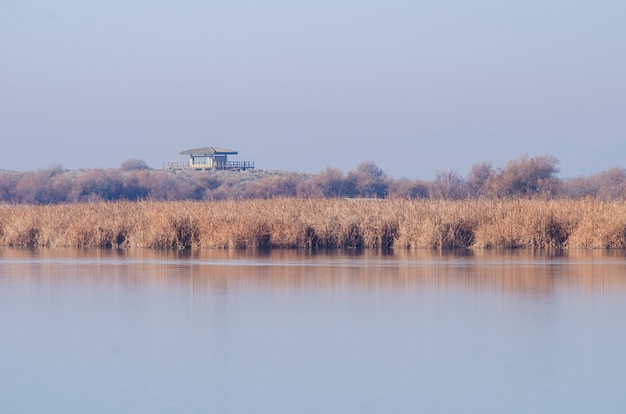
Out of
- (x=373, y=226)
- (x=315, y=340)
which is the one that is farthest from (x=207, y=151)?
(x=315, y=340)

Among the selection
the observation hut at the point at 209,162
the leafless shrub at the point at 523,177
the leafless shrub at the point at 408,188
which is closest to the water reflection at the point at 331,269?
the leafless shrub at the point at 523,177

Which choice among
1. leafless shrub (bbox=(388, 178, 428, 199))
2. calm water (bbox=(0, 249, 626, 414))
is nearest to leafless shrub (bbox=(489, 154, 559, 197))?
leafless shrub (bbox=(388, 178, 428, 199))

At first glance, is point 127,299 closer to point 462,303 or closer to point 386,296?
point 386,296

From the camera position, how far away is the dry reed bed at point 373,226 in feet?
76.3

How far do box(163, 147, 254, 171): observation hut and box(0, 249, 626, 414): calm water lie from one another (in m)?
59.6

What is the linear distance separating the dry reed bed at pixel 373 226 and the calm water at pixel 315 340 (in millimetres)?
5290

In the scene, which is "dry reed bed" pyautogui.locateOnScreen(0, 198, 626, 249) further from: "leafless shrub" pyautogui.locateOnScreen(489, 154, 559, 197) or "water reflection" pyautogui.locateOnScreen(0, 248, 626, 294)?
"leafless shrub" pyautogui.locateOnScreen(489, 154, 559, 197)

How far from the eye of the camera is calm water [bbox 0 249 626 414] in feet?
25.7

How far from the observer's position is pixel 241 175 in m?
69.9

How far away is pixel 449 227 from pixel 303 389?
15940 millimetres

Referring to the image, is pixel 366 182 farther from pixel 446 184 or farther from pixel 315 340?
pixel 315 340

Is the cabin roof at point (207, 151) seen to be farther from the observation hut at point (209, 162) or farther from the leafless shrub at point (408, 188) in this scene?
the leafless shrub at point (408, 188)

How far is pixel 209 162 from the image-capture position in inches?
3211

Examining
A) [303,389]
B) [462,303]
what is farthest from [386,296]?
[303,389]
